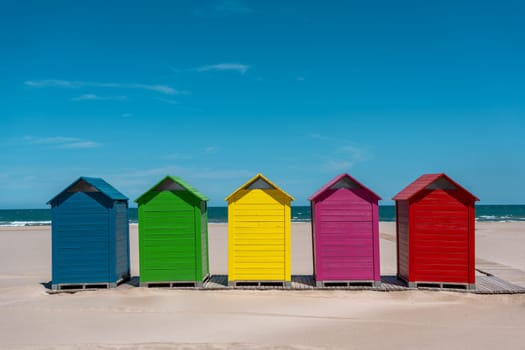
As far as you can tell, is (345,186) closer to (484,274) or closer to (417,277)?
(417,277)

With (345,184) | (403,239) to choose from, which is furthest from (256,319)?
(403,239)

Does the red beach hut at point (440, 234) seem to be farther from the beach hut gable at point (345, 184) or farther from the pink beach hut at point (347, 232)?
the beach hut gable at point (345, 184)

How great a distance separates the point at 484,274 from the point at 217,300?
864cm

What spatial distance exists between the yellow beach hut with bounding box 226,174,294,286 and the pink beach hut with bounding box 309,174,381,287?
841mm

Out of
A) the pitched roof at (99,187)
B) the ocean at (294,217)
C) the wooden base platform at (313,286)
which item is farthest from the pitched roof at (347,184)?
the ocean at (294,217)

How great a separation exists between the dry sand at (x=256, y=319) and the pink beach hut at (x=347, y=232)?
1.74 ft

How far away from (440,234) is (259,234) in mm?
4557

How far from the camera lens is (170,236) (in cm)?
1273

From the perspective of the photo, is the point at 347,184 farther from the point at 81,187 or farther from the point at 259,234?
the point at 81,187

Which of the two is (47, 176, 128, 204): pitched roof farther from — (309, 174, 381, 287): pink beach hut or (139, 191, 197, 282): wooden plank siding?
(309, 174, 381, 287): pink beach hut

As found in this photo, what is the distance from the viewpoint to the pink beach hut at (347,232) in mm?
12445

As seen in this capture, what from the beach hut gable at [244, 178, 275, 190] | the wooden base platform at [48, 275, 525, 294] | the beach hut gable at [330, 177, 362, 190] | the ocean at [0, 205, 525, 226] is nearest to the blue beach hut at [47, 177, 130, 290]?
the wooden base platform at [48, 275, 525, 294]

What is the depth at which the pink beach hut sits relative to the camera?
12.4m

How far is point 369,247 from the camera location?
40.8 ft
